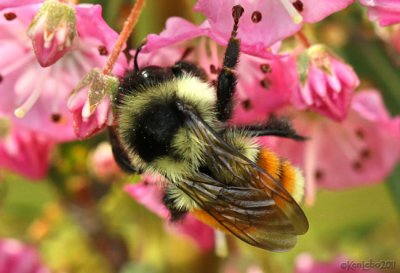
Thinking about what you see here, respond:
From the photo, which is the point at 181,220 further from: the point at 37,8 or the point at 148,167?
the point at 37,8

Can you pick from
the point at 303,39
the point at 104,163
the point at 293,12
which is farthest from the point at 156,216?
the point at 293,12

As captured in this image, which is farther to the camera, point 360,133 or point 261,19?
point 360,133

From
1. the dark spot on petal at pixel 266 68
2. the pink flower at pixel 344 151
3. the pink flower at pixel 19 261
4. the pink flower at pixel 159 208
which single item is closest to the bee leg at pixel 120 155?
the pink flower at pixel 159 208

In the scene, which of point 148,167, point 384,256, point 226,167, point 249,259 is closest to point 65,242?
point 249,259

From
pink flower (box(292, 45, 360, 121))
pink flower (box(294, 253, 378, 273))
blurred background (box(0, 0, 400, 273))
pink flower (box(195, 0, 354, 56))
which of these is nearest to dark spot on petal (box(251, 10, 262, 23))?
pink flower (box(195, 0, 354, 56))

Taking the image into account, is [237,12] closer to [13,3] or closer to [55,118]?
[13,3]

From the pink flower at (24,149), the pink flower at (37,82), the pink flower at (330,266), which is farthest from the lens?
the pink flower at (330,266)

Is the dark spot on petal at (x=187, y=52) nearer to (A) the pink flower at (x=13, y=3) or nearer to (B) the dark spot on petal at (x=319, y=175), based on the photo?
(A) the pink flower at (x=13, y=3)
